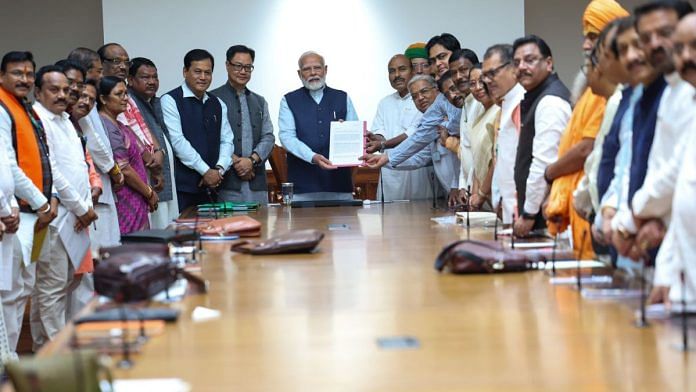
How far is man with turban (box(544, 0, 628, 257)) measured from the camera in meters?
3.81

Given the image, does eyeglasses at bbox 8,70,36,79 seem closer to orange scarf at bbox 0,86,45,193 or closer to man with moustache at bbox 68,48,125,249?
orange scarf at bbox 0,86,45,193

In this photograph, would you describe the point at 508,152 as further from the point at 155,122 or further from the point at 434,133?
the point at 155,122

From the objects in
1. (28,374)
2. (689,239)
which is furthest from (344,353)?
(689,239)

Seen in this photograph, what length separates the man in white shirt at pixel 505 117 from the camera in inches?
187

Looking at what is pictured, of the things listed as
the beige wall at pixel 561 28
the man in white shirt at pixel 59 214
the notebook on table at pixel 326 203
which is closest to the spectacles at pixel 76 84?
the man in white shirt at pixel 59 214

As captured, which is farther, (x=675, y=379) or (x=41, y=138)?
(x=41, y=138)

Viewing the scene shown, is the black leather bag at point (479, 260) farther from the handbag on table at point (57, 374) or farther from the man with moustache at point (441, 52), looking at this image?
the man with moustache at point (441, 52)

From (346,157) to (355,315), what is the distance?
4.16 metres

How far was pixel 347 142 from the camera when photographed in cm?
659

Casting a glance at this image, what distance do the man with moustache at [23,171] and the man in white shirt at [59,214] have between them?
0.59 ft

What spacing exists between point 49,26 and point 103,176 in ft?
11.5

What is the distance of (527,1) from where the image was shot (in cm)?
910

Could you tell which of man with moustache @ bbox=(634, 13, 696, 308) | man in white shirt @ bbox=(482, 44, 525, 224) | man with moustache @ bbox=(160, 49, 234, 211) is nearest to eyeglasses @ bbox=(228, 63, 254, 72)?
man with moustache @ bbox=(160, 49, 234, 211)

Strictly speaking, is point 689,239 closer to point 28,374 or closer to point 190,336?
point 190,336
